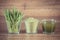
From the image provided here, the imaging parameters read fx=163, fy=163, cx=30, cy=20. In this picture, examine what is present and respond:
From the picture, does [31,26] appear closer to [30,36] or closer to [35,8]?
[30,36]

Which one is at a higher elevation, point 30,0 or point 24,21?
point 30,0

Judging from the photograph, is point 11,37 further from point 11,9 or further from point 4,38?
point 11,9

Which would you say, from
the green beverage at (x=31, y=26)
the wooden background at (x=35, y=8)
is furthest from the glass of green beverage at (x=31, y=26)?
the wooden background at (x=35, y=8)

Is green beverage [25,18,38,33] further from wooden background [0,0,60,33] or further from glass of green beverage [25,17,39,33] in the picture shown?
wooden background [0,0,60,33]

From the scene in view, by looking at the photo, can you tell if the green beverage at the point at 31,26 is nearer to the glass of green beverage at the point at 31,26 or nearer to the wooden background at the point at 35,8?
the glass of green beverage at the point at 31,26

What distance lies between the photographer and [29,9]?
1178 mm

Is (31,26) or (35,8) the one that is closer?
(31,26)

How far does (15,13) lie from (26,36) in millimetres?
172

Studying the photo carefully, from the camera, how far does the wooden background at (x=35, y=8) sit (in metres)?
1.17

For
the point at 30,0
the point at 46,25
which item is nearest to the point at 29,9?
the point at 30,0

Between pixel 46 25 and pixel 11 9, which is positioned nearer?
pixel 46 25

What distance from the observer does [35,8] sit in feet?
3.85

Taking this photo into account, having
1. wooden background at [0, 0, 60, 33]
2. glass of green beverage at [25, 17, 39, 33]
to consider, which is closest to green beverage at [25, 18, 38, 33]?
glass of green beverage at [25, 17, 39, 33]

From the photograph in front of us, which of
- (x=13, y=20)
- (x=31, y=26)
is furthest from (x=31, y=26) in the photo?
(x=13, y=20)
